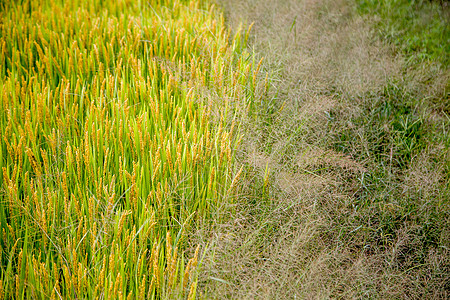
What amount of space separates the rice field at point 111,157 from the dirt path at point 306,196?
145 mm

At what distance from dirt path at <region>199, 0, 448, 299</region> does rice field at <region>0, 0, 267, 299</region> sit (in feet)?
0.48

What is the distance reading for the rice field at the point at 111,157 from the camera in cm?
135

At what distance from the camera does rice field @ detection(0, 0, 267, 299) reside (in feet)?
4.42

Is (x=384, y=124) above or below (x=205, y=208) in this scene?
above

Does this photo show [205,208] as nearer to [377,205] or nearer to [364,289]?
[364,289]

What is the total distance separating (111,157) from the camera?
5.99 feet

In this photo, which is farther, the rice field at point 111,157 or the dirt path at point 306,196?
the dirt path at point 306,196

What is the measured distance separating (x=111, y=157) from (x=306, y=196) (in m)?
1.02

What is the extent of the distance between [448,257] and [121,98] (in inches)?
75.7

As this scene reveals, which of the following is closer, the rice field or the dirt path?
Answer: the rice field

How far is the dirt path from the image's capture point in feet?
4.75

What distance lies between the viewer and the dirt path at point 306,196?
1.45m

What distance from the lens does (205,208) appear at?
68.2 inches

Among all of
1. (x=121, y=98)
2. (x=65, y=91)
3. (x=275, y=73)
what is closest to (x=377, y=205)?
(x=275, y=73)
